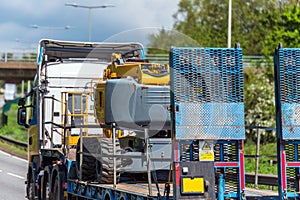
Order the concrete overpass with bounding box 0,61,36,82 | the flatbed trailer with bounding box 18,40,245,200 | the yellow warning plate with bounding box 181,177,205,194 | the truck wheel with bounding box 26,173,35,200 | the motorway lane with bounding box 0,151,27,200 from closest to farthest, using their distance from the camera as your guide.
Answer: the yellow warning plate with bounding box 181,177,205,194 → the flatbed trailer with bounding box 18,40,245,200 → the truck wheel with bounding box 26,173,35,200 → the motorway lane with bounding box 0,151,27,200 → the concrete overpass with bounding box 0,61,36,82

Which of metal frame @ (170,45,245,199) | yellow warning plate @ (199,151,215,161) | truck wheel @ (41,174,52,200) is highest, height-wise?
metal frame @ (170,45,245,199)

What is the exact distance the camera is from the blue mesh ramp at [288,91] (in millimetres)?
9820

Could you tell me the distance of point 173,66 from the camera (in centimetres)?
963

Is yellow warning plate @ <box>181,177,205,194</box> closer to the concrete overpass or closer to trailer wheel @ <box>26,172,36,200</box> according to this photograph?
trailer wheel @ <box>26,172,36,200</box>

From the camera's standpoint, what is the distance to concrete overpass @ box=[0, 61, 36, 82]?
59781mm

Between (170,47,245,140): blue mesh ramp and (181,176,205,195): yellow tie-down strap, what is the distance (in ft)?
1.82

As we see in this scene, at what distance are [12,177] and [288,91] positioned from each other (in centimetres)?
1956

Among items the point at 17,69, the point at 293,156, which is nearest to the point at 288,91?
the point at 293,156

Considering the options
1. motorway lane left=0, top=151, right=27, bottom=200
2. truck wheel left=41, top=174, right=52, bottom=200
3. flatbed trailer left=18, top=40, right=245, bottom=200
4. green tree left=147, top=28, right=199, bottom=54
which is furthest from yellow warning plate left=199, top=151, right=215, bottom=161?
motorway lane left=0, top=151, right=27, bottom=200

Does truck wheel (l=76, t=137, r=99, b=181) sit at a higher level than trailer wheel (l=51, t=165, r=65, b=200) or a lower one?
higher

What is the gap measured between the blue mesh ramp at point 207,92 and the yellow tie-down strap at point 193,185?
55 centimetres

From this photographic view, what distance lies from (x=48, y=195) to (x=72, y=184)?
73.0 inches

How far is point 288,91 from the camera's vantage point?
9.88 meters

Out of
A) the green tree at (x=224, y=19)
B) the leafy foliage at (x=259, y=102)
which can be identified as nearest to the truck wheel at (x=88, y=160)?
the leafy foliage at (x=259, y=102)
